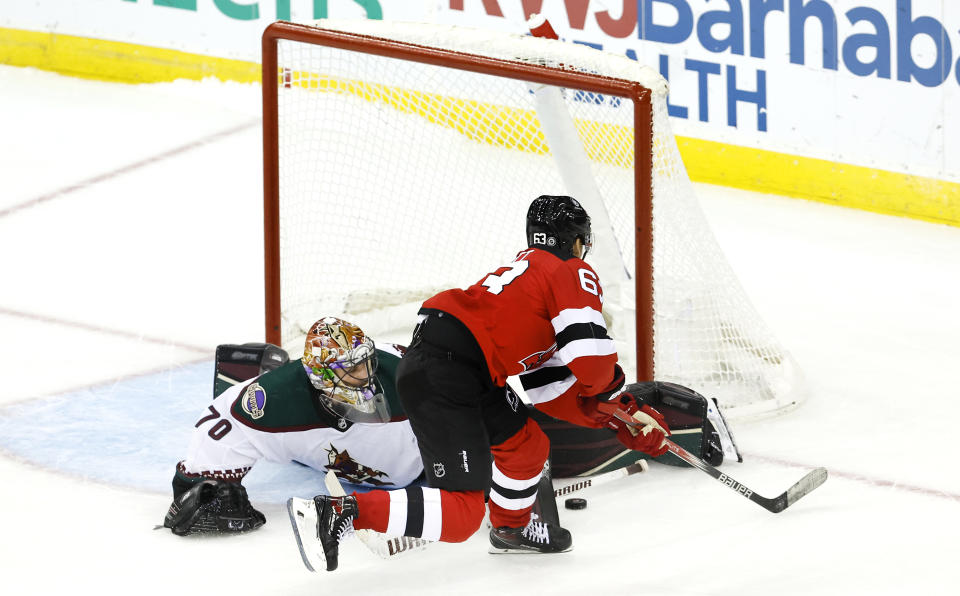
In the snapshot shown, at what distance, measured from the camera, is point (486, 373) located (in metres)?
3.13

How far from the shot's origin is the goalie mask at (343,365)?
3.32 meters

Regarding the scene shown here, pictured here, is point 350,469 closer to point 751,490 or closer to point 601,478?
point 601,478

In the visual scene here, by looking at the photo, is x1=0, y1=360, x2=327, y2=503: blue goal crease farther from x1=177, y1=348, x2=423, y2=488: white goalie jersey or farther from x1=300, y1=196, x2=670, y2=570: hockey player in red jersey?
x1=300, y1=196, x2=670, y2=570: hockey player in red jersey

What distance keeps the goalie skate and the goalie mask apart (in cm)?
40

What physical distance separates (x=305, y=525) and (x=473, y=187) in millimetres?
1935

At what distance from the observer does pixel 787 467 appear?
385cm

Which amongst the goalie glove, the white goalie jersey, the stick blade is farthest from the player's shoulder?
the stick blade

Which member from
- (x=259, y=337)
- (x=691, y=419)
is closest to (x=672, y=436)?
(x=691, y=419)

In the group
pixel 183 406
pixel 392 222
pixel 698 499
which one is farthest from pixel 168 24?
pixel 698 499

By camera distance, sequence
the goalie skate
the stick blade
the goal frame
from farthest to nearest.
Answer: the goal frame → the stick blade → the goalie skate

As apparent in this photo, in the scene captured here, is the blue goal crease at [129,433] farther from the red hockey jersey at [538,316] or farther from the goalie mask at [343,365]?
the red hockey jersey at [538,316]

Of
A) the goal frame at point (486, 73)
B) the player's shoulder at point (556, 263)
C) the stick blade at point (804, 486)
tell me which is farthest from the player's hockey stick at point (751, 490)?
the goal frame at point (486, 73)

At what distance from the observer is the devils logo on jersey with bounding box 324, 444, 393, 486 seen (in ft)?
11.7

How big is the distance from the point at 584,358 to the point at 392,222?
1.80 meters
